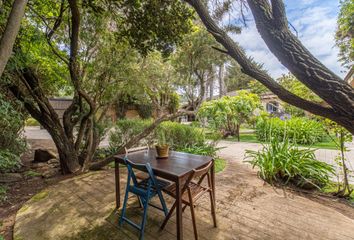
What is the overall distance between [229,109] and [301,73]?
6438 mm

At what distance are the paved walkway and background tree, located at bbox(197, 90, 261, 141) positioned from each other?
14.6 ft

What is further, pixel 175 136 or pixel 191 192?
pixel 175 136

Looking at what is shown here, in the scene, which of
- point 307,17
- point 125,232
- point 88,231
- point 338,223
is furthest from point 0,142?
point 307,17

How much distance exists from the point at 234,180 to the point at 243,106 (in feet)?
16.8

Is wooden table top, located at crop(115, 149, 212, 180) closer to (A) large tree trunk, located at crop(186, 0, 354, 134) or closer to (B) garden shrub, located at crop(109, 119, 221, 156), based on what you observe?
(A) large tree trunk, located at crop(186, 0, 354, 134)

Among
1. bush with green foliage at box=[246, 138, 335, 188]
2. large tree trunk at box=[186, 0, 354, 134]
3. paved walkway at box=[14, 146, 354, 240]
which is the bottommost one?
paved walkway at box=[14, 146, 354, 240]

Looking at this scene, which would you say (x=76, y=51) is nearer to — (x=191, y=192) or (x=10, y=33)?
(x=10, y=33)

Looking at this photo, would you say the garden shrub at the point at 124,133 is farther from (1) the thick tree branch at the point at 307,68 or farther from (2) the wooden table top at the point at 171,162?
(1) the thick tree branch at the point at 307,68

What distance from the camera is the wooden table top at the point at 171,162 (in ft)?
6.20

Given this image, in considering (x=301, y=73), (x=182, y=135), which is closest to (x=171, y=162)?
(x=301, y=73)

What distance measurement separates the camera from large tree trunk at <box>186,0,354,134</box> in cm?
135

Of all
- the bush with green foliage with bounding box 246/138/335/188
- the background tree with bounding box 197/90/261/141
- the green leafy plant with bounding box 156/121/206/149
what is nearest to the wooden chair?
the bush with green foliage with bounding box 246/138/335/188

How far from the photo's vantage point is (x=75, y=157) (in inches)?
170

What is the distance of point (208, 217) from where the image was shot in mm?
2385
